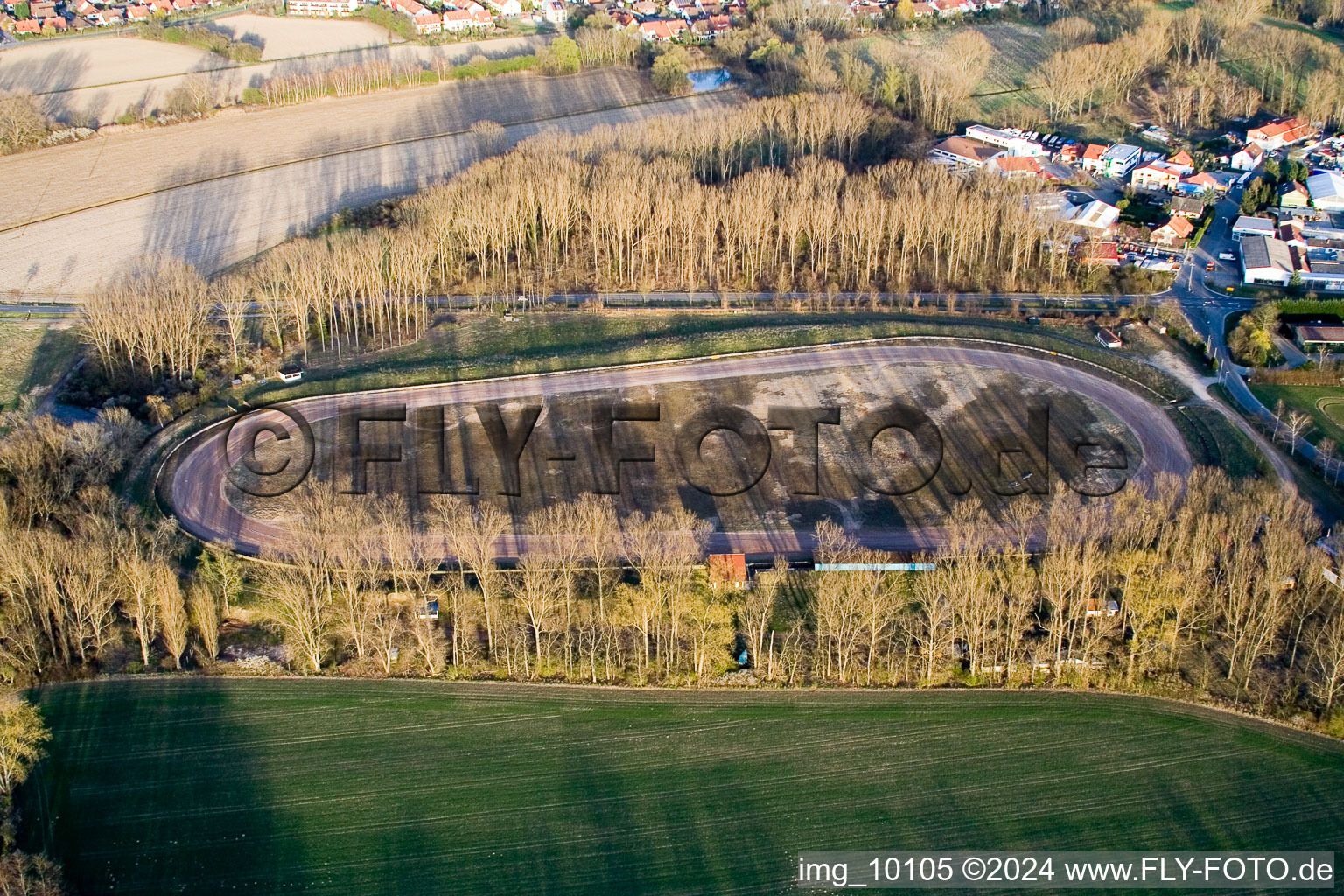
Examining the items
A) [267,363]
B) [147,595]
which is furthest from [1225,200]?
[147,595]

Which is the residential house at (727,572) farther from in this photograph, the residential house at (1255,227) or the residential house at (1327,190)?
the residential house at (1327,190)

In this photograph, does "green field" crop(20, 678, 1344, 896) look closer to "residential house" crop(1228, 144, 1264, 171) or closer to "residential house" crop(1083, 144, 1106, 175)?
"residential house" crop(1083, 144, 1106, 175)

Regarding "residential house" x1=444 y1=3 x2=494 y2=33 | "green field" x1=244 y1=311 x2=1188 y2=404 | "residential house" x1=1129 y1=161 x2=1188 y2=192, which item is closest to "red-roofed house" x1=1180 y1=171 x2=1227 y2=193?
"residential house" x1=1129 y1=161 x2=1188 y2=192

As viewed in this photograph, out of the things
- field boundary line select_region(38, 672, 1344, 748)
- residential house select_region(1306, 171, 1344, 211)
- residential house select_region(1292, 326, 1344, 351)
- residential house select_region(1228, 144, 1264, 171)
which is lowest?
field boundary line select_region(38, 672, 1344, 748)

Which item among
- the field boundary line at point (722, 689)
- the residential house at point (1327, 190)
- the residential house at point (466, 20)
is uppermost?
the residential house at point (466, 20)

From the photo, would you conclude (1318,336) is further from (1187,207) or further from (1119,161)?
(1119,161)

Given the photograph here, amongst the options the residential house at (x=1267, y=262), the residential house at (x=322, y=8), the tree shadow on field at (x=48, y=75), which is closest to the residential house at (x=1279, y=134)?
the residential house at (x=1267, y=262)
